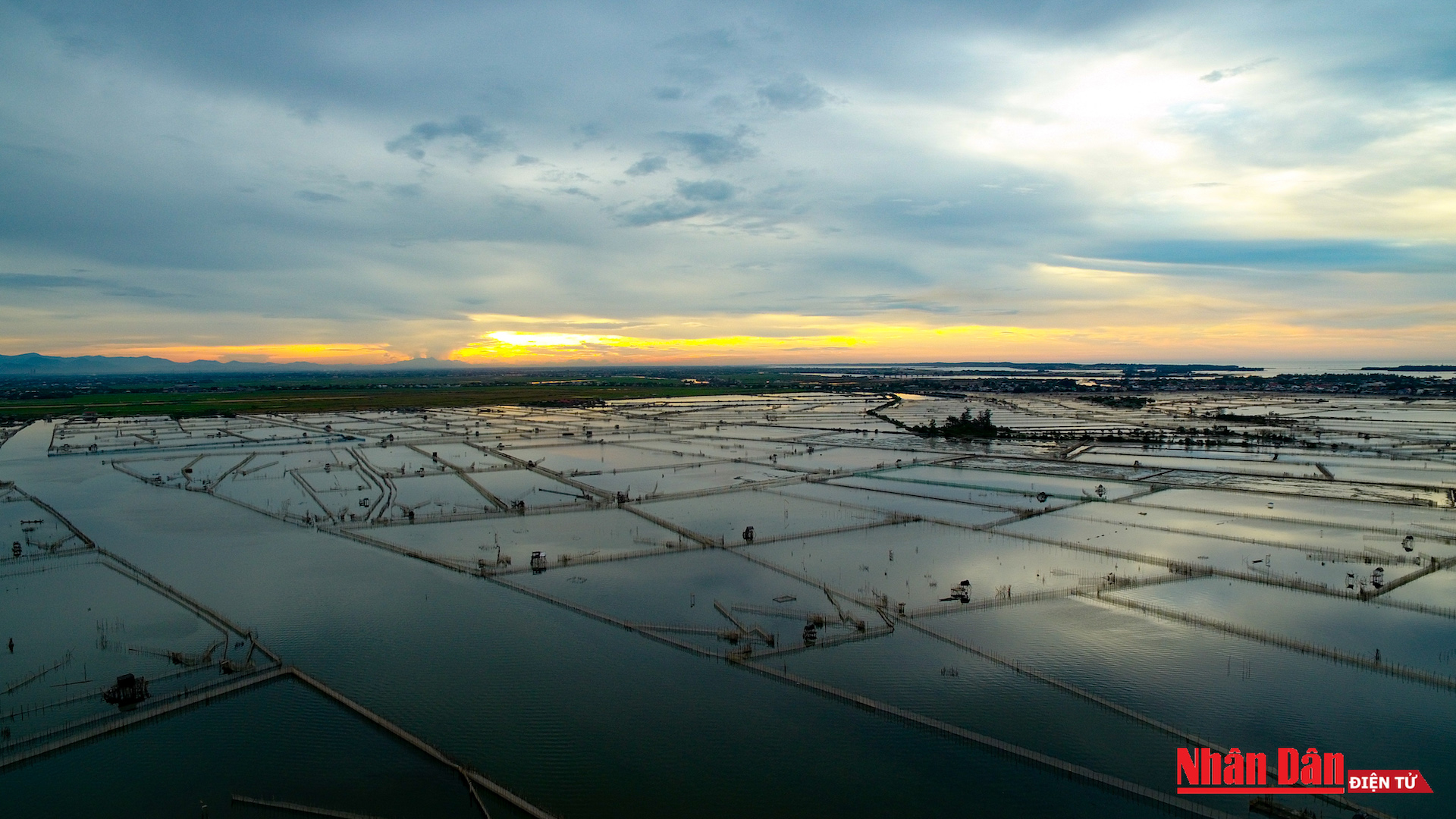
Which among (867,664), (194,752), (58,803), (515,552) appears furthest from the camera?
(515,552)

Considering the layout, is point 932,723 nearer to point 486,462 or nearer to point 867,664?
point 867,664

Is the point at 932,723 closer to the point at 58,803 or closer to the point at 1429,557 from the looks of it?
the point at 58,803

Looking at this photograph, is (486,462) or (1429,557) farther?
(486,462)

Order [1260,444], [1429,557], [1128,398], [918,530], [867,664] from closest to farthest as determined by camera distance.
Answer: [867,664] → [1429,557] → [918,530] → [1260,444] → [1128,398]

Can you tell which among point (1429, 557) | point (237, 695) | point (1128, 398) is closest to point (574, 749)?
point (237, 695)

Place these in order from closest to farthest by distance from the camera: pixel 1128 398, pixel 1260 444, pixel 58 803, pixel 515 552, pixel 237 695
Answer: pixel 58 803
pixel 237 695
pixel 515 552
pixel 1260 444
pixel 1128 398

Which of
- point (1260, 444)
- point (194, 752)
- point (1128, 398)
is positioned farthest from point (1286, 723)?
point (1128, 398)
